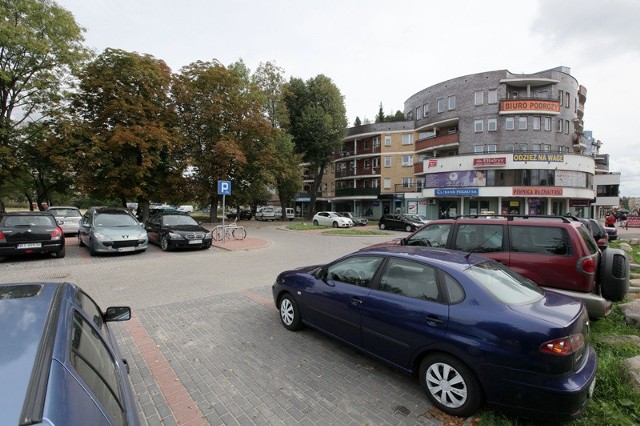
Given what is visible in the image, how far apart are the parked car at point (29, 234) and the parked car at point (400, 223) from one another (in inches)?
900

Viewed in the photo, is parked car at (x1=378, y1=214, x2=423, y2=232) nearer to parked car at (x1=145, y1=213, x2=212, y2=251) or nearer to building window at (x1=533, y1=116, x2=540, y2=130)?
parked car at (x1=145, y1=213, x2=212, y2=251)

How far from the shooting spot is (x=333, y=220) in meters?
30.9

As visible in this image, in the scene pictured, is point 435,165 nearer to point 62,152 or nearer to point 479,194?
point 479,194

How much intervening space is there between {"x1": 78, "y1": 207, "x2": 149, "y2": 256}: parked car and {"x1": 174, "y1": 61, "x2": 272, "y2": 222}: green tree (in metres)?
14.2

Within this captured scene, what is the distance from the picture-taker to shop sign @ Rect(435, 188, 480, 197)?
111ft

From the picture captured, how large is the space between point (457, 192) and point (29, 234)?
3422cm

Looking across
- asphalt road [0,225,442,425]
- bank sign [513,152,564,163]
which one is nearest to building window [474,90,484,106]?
bank sign [513,152,564,163]

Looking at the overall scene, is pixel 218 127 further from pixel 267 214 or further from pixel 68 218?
pixel 267 214

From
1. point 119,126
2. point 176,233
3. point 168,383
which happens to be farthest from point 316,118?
point 168,383

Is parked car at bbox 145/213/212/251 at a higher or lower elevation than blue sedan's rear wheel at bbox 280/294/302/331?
higher

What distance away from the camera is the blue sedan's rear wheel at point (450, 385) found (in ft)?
9.60

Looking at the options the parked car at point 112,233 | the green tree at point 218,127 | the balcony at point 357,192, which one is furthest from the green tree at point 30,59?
the balcony at point 357,192

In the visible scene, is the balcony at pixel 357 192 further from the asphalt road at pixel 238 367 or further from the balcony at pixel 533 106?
the asphalt road at pixel 238 367

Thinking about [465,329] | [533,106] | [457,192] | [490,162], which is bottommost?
[465,329]
